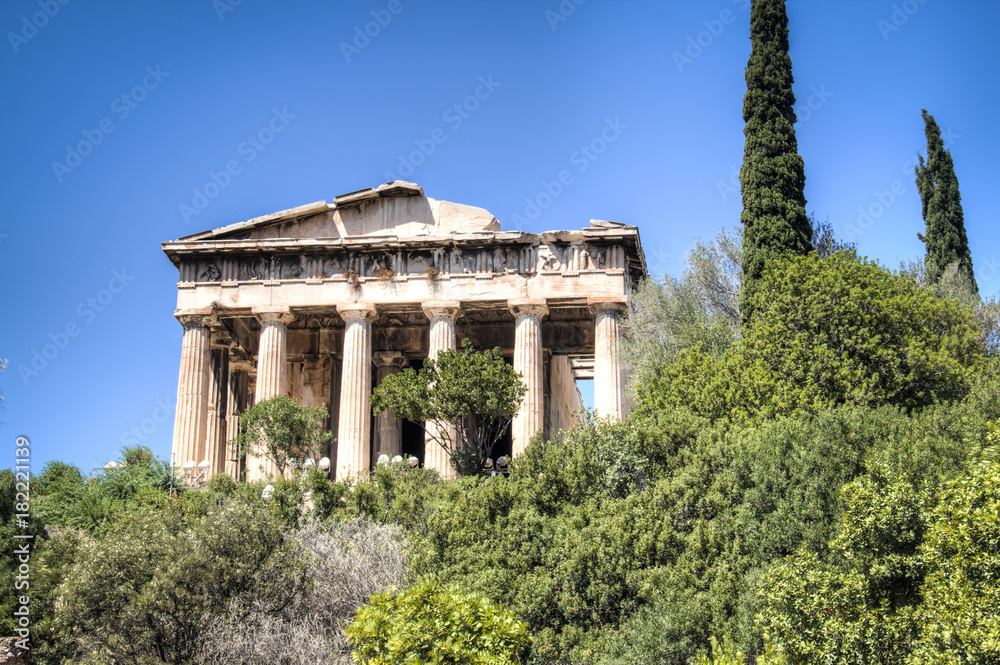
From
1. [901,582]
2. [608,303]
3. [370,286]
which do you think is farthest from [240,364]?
[901,582]

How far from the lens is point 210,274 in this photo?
33.1 m

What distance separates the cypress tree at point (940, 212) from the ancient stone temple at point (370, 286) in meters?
8.57

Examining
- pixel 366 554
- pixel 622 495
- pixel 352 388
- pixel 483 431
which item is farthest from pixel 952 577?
pixel 352 388

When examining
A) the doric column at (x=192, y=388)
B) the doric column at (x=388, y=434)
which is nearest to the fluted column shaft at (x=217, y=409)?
the doric column at (x=192, y=388)

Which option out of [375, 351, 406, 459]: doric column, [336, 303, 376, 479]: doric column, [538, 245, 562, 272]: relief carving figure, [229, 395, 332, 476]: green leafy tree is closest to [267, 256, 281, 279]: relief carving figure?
[336, 303, 376, 479]: doric column

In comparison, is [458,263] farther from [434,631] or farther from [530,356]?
[434,631]

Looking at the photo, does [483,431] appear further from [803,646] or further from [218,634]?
[803,646]

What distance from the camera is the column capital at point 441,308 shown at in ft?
106

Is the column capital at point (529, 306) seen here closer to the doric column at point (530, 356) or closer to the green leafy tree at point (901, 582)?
the doric column at point (530, 356)

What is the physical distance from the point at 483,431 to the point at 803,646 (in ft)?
51.9

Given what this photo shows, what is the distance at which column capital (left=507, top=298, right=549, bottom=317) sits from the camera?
32000mm

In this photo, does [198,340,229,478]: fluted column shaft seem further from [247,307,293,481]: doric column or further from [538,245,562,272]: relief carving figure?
[538,245,562,272]: relief carving figure

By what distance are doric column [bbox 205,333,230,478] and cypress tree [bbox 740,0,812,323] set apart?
56.2ft

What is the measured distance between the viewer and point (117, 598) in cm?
1688
